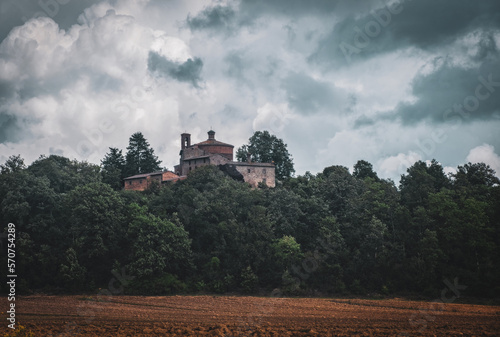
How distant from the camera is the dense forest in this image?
51.4m

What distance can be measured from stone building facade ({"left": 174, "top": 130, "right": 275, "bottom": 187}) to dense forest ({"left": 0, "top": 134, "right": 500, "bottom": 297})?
13.1 meters

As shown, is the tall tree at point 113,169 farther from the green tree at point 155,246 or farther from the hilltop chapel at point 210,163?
the green tree at point 155,246

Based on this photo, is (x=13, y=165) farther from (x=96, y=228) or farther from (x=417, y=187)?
(x=417, y=187)

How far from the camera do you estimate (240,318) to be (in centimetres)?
3206

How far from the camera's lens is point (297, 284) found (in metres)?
53.0

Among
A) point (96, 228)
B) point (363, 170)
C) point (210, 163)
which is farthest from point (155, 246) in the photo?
point (363, 170)

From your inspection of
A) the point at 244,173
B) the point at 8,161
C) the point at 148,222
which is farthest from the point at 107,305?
the point at 244,173

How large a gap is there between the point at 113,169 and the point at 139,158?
7544mm

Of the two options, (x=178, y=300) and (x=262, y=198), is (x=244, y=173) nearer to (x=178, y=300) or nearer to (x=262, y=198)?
(x=262, y=198)

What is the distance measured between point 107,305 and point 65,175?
99.2 ft

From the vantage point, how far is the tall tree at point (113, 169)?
77.5m

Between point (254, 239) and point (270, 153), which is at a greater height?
point (270, 153)

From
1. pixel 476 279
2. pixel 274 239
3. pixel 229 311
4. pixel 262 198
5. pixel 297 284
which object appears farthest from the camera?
pixel 262 198

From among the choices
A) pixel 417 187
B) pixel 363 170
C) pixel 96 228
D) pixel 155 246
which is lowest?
pixel 155 246
